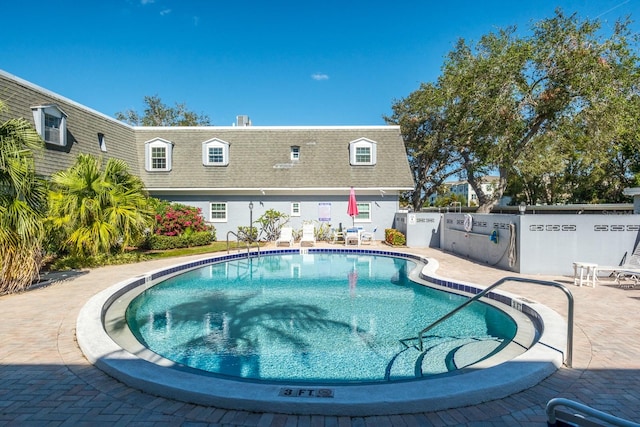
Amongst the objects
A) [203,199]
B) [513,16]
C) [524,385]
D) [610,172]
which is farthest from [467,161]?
[524,385]

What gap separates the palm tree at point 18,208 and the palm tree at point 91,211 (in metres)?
2.80

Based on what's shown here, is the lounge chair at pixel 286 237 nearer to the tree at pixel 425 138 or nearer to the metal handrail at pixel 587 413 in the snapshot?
the tree at pixel 425 138

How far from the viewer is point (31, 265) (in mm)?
8117

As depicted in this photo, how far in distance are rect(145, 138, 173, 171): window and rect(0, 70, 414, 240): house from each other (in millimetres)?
57

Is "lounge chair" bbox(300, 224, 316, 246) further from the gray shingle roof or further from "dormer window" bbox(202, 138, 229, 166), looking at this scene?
"dormer window" bbox(202, 138, 229, 166)

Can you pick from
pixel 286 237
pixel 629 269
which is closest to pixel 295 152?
pixel 286 237

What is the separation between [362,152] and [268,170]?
599 centimetres

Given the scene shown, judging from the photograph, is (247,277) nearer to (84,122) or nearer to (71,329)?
(71,329)

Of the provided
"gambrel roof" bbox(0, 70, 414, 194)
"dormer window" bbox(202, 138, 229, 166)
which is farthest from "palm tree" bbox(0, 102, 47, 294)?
"dormer window" bbox(202, 138, 229, 166)

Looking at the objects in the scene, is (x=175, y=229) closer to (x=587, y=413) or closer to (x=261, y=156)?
(x=261, y=156)

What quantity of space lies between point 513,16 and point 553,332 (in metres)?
20.9

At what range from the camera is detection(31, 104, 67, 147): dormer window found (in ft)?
47.0

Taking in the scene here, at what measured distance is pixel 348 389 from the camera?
3594 mm

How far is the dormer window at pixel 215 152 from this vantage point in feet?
68.7
